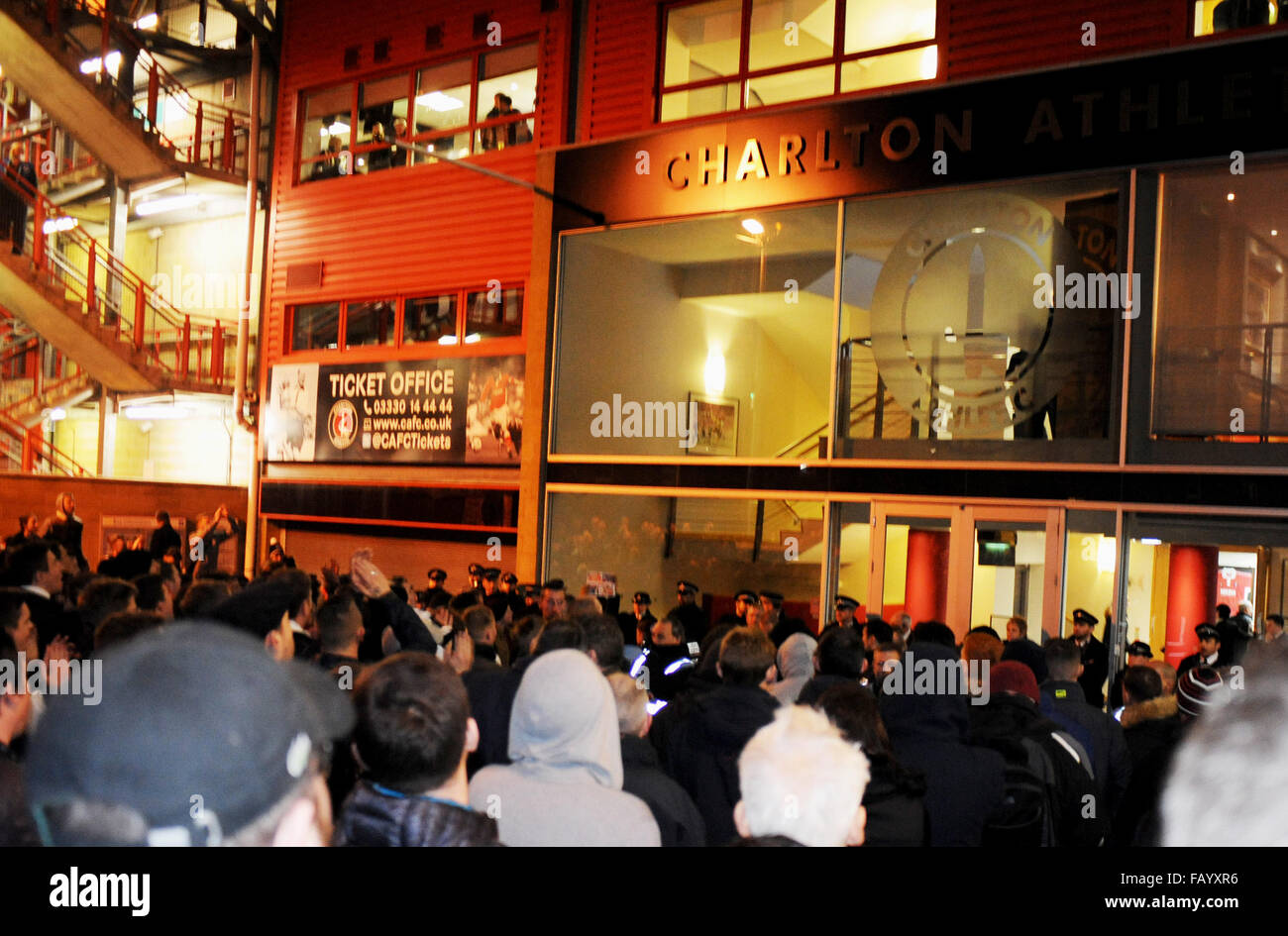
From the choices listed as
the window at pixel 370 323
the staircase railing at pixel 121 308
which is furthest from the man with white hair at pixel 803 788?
the staircase railing at pixel 121 308

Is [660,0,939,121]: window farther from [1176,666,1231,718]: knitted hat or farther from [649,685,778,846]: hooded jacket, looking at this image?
[649,685,778,846]: hooded jacket

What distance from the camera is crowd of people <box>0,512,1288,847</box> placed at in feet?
5.46

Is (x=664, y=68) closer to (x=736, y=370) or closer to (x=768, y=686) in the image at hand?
(x=736, y=370)

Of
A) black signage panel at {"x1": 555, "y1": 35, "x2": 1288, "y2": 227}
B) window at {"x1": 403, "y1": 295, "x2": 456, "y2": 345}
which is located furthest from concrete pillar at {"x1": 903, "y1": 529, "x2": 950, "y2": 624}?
window at {"x1": 403, "y1": 295, "x2": 456, "y2": 345}

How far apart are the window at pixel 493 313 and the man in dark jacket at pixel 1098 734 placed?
11714mm

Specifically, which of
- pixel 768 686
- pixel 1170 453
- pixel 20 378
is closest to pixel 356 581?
pixel 768 686

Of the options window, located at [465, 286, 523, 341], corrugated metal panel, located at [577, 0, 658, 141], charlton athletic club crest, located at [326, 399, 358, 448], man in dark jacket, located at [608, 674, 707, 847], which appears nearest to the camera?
man in dark jacket, located at [608, 674, 707, 847]

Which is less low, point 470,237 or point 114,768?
point 470,237

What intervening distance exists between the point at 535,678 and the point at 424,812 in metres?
0.91

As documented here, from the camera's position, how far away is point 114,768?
65.1 inches

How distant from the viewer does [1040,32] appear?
12.2 meters

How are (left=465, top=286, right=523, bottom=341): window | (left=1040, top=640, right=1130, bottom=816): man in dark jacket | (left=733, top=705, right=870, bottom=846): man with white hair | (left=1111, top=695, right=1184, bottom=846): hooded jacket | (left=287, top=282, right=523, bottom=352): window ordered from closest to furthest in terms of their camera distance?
1. (left=733, top=705, right=870, bottom=846): man with white hair
2. (left=1111, top=695, right=1184, bottom=846): hooded jacket
3. (left=1040, top=640, right=1130, bottom=816): man in dark jacket
4. (left=465, top=286, right=523, bottom=341): window
5. (left=287, top=282, right=523, bottom=352): window

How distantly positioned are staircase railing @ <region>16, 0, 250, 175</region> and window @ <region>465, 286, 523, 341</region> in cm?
641
